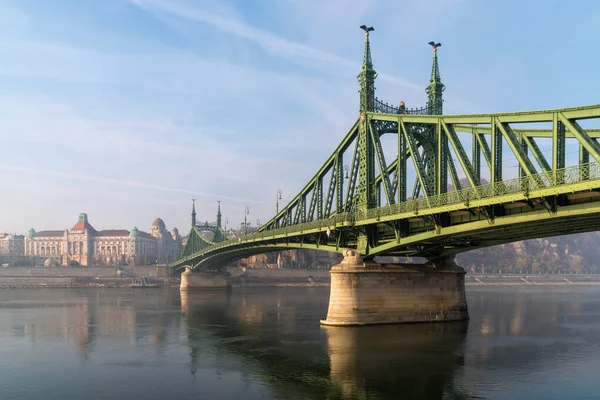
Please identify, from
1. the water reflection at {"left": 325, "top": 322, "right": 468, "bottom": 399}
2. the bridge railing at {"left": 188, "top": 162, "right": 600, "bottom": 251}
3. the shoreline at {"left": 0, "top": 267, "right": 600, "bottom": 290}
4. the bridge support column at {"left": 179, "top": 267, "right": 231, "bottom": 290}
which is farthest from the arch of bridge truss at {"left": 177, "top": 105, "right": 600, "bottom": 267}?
the shoreline at {"left": 0, "top": 267, "right": 600, "bottom": 290}

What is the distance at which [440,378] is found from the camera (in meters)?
34.9

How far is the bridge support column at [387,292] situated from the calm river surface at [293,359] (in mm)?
1462

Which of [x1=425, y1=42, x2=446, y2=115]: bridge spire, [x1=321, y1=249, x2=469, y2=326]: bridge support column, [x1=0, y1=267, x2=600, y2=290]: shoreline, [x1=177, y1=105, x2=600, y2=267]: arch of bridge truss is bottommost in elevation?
[x1=0, y1=267, x2=600, y2=290]: shoreline

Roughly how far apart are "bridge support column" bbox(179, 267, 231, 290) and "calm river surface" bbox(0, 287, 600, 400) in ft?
244

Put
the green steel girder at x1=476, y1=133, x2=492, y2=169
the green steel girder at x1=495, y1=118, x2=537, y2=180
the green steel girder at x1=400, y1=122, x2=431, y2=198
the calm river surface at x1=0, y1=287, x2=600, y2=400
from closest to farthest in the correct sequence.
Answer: the calm river surface at x1=0, y1=287, x2=600, y2=400 → the green steel girder at x1=495, y1=118, x2=537, y2=180 → the green steel girder at x1=476, y1=133, x2=492, y2=169 → the green steel girder at x1=400, y1=122, x2=431, y2=198

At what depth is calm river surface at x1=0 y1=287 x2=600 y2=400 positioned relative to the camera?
32094mm

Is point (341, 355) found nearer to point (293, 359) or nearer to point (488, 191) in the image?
point (293, 359)

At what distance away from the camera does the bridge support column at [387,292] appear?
2099 inches

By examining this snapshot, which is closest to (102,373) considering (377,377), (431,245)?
(377,377)

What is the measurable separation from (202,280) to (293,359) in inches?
4229

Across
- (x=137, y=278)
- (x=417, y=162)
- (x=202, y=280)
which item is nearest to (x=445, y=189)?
(x=417, y=162)

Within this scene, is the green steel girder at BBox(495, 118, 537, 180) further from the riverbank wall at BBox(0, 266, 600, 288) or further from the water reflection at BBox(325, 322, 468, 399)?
the riverbank wall at BBox(0, 266, 600, 288)

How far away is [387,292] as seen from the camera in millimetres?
54906

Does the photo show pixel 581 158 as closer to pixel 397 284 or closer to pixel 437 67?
pixel 397 284
